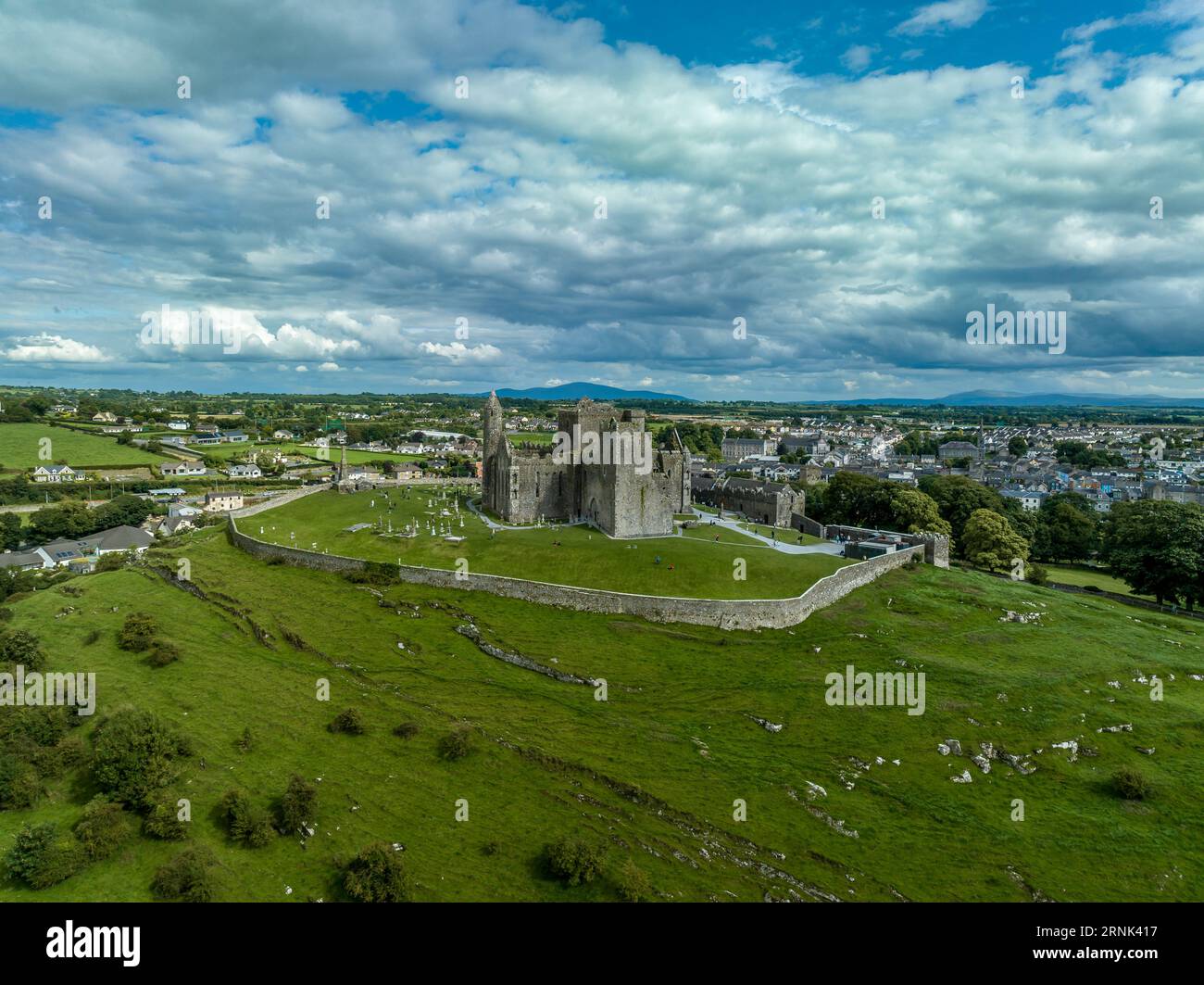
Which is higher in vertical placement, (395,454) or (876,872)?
(395,454)

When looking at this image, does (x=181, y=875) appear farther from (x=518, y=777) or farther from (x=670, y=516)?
(x=670, y=516)

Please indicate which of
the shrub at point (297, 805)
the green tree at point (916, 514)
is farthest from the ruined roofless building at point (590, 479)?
the shrub at point (297, 805)

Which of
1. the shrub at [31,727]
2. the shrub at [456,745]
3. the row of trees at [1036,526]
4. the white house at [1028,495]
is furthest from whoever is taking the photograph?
the white house at [1028,495]

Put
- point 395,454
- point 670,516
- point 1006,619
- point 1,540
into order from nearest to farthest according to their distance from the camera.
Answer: point 1006,619, point 670,516, point 1,540, point 395,454

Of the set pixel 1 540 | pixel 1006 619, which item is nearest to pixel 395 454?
pixel 1 540

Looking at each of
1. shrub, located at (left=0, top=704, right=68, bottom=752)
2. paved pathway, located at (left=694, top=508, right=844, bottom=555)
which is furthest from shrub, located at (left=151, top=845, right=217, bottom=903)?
paved pathway, located at (left=694, top=508, right=844, bottom=555)

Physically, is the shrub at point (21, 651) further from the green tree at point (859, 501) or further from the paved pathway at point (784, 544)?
the green tree at point (859, 501)
